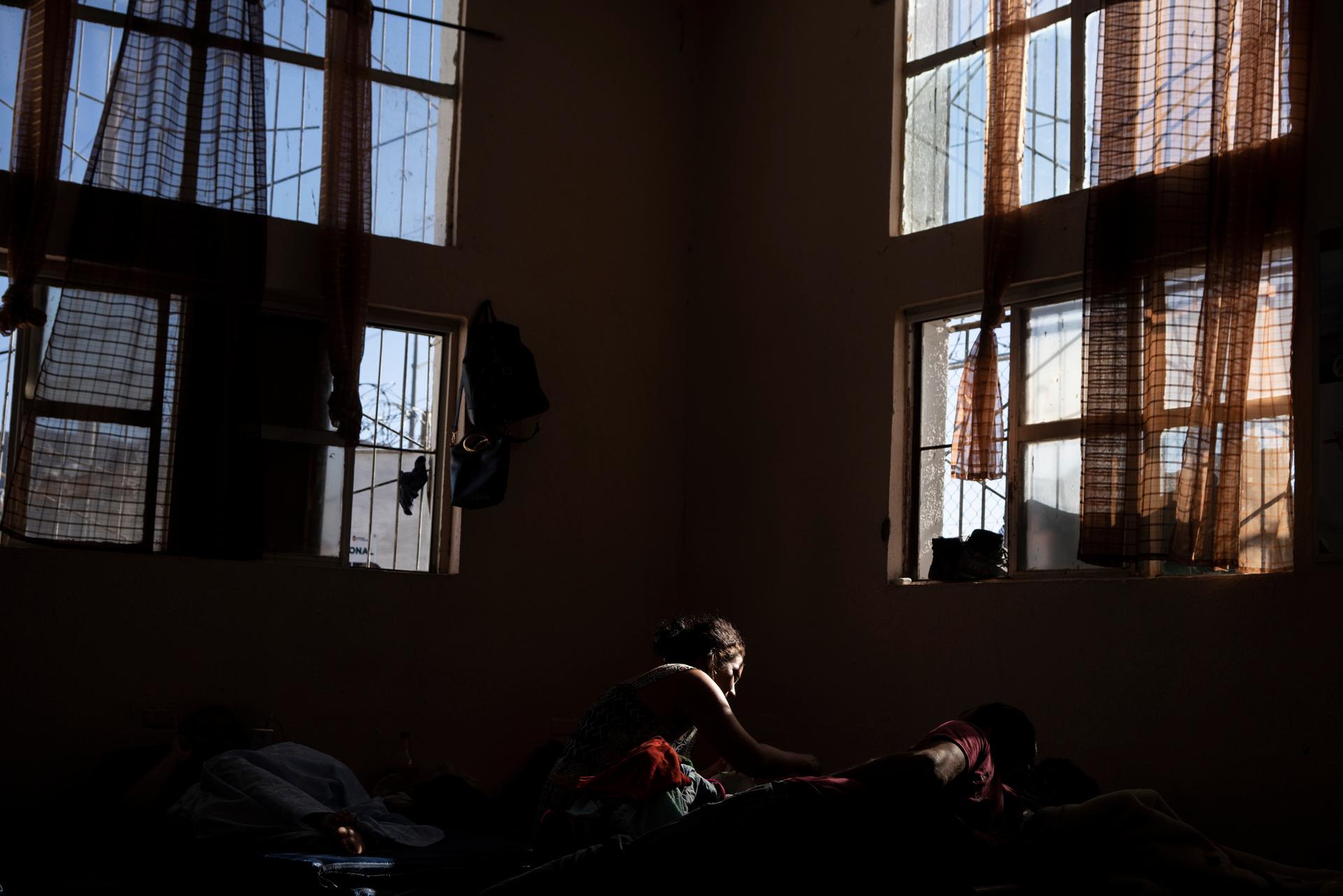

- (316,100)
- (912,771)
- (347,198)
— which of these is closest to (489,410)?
(347,198)

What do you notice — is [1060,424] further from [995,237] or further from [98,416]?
[98,416]

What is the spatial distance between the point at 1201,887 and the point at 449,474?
3.34m

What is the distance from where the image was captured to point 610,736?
3.47 metres

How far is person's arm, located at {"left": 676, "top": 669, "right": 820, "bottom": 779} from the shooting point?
3.48 meters

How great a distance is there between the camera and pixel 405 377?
5.48 m

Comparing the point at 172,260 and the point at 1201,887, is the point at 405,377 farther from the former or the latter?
the point at 1201,887

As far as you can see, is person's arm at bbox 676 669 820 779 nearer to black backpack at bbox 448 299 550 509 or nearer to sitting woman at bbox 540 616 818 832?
sitting woman at bbox 540 616 818 832

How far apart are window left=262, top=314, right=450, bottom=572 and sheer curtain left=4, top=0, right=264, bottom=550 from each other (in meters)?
0.27

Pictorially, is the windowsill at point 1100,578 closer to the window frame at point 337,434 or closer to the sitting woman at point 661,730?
the sitting woman at point 661,730

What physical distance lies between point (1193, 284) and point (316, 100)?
345 cm

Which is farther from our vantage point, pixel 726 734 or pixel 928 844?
pixel 726 734

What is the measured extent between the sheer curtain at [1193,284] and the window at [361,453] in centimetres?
268

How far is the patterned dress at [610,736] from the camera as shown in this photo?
3.44 metres

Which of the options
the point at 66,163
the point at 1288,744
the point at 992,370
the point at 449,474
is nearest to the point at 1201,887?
the point at 1288,744
